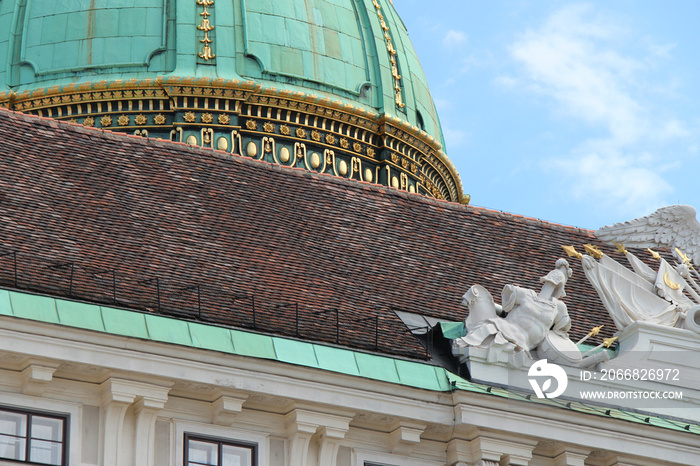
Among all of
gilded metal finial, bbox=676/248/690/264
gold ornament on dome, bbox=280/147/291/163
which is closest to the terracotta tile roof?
gilded metal finial, bbox=676/248/690/264

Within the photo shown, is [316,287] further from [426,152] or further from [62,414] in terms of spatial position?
[426,152]

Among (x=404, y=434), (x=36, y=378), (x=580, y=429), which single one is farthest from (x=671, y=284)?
(x=36, y=378)

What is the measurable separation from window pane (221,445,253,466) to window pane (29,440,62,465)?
190 centimetres

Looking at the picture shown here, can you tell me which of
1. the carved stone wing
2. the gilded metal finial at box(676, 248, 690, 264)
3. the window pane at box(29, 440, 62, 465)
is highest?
the carved stone wing

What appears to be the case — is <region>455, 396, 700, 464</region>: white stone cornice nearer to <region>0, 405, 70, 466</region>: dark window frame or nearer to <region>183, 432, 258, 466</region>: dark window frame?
<region>183, 432, 258, 466</region>: dark window frame

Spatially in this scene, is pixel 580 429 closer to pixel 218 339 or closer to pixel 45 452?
pixel 218 339

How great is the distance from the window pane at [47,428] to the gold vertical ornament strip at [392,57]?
1831 cm

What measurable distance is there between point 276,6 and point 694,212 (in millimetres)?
11912

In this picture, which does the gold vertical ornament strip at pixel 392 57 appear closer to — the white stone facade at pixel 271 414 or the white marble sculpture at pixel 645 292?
the white marble sculpture at pixel 645 292

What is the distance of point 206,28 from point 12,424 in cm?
1718

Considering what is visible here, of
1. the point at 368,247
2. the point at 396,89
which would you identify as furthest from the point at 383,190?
the point at 396,89

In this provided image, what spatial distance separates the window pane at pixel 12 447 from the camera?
21.1 metres

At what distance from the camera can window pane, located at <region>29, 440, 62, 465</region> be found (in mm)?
21219

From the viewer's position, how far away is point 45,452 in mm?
21312
